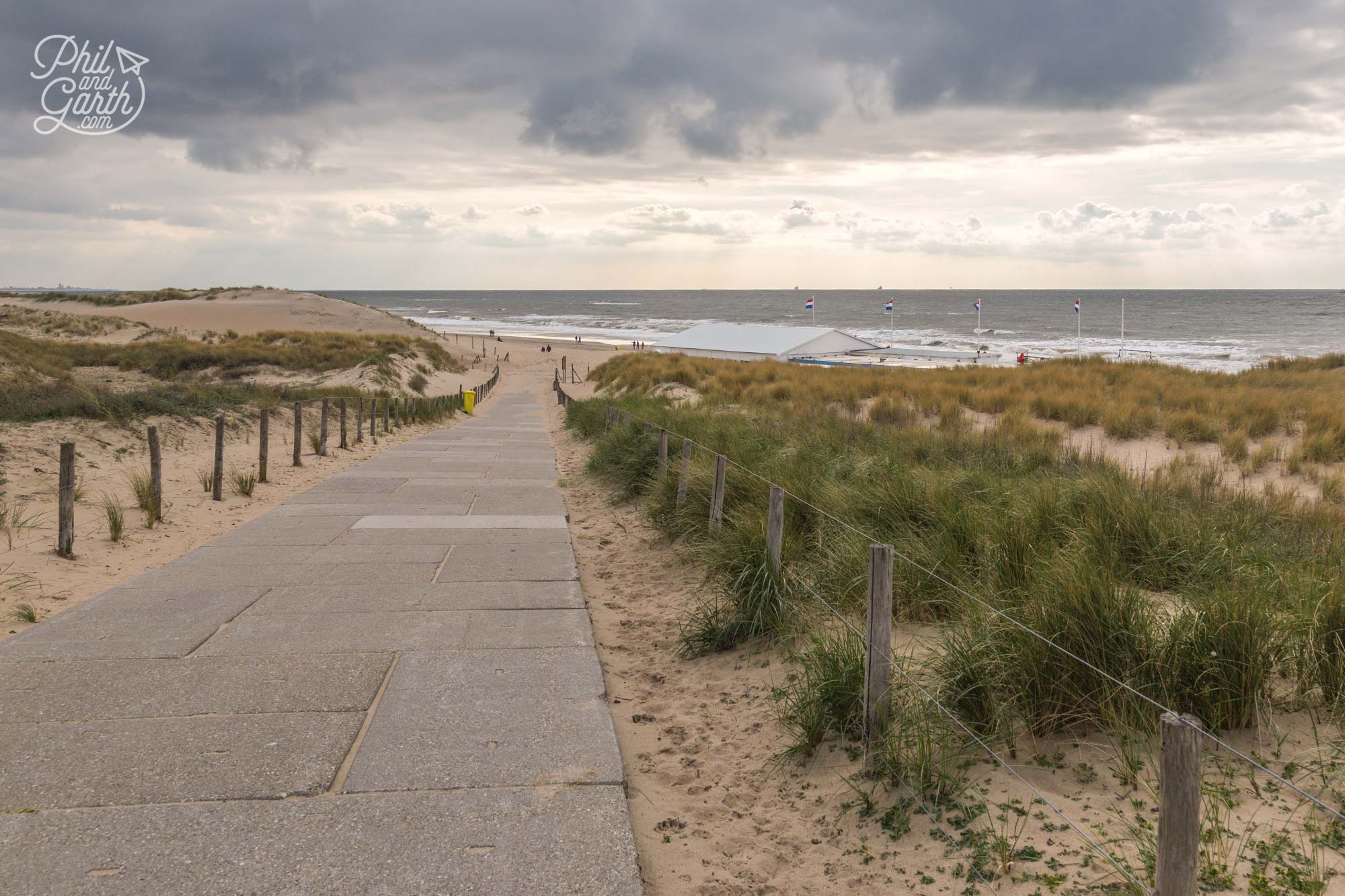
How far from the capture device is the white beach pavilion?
165 ft

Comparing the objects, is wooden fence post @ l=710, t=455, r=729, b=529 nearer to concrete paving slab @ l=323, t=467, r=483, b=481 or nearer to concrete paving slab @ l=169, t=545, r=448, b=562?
concrete paving slab @ l=169, t=545, r=448, b=562

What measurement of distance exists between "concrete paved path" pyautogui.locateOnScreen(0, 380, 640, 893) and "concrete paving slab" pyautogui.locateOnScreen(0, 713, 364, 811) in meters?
0.01

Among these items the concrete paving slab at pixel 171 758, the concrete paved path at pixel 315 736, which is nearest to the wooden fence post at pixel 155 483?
the concrete paved path at pixel 315 736

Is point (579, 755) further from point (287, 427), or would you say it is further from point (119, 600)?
point (287, 427)

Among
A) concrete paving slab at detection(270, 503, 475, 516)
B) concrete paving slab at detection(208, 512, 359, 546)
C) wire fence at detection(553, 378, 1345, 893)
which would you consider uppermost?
wire fence at detection(553, 378, 1345, 893)

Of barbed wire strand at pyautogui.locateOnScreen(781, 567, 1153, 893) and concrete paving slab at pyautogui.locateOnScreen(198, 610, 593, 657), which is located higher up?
barbed wire strand at pyautogui.locateOnScreen(781, 567, 1153, 893)

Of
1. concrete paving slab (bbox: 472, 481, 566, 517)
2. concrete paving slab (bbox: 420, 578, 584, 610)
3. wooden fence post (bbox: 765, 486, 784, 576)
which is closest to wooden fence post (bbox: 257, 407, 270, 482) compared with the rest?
concrete paving slab (bbox: 472, 481, 566, 517)

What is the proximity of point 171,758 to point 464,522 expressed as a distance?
20.0 ft

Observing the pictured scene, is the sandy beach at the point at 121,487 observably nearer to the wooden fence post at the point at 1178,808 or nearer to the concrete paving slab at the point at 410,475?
the concrete paving slab at the point at 410,475

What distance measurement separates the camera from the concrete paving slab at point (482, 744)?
4047 millimetres

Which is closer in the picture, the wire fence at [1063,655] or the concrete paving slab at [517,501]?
the wire fence at [1063,655]

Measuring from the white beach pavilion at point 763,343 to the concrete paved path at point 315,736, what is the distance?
42.7 meters

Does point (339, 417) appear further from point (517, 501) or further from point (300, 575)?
point (300, 575)

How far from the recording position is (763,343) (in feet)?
171
